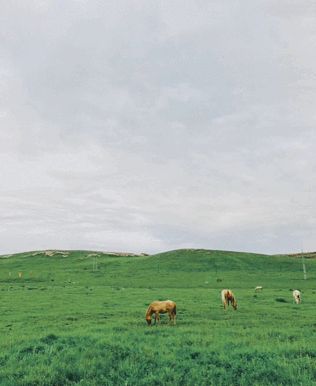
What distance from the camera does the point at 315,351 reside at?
14578mm

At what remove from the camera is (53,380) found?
1316 centimetres

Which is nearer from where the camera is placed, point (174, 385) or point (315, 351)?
point (174, 385)

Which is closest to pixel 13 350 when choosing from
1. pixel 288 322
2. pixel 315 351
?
pixel 315 351

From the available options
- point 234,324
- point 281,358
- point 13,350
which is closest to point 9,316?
point 13,350

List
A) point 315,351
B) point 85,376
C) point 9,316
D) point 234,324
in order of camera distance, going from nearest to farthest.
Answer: point 85,376
point 315,351
point 234,324
point 9,316

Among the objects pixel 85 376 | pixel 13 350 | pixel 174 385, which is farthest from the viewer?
pixel 13 350

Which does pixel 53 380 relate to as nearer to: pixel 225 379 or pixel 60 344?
pixel 60 344

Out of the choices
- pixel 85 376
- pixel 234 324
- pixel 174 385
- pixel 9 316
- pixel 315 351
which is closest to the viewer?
pixel 174 385

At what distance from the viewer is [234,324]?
2225 cm

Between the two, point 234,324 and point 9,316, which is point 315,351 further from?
point 9,316

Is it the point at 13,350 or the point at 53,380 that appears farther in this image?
the point at 13,350

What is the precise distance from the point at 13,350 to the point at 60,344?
1915 mm

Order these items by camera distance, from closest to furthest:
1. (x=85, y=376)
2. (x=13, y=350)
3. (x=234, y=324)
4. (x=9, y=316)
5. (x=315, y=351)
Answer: (x=85, y=376) < (x=315, y=351) < (x=13, y=350) < (x=234, y=324) < (x=9, y=316)

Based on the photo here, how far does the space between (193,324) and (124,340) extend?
6596mm
